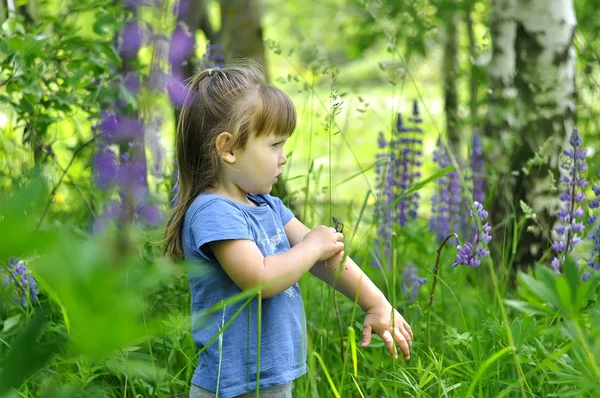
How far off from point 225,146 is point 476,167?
6.10 ft

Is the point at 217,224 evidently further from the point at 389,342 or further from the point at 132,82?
the point at 132,82

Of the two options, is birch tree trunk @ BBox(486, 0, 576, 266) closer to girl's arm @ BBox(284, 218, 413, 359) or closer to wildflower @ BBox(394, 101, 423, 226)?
wildflower @ BBox(394, 101, 423, 226)

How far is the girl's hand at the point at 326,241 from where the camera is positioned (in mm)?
1589

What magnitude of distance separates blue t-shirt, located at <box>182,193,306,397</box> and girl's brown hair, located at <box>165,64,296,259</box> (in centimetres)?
8

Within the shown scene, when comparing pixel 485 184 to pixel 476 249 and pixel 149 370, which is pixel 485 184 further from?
pixel 149 370

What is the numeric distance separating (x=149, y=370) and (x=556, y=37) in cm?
293

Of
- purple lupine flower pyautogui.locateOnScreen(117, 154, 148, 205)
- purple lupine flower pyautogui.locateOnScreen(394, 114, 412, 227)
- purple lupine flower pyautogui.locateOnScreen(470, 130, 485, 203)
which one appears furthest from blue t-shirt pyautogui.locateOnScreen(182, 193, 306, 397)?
purple lupine flower pyautogui.locateOnScreen(470, 130, 485, 203)

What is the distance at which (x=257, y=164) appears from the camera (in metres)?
1.63

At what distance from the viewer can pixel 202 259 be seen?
1.62 m

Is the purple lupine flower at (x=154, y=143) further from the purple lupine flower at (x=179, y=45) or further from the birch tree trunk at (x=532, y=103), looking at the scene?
the birch tree trunk at (x=532, y=103)

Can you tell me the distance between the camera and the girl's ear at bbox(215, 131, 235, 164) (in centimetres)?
164

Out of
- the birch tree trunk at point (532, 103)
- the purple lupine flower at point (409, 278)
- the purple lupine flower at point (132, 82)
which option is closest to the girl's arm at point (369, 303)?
the purple lupine flower at point (409, 278)

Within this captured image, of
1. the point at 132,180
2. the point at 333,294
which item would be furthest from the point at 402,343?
the point at 132,180

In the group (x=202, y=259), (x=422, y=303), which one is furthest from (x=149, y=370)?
(x=422, y=303)
